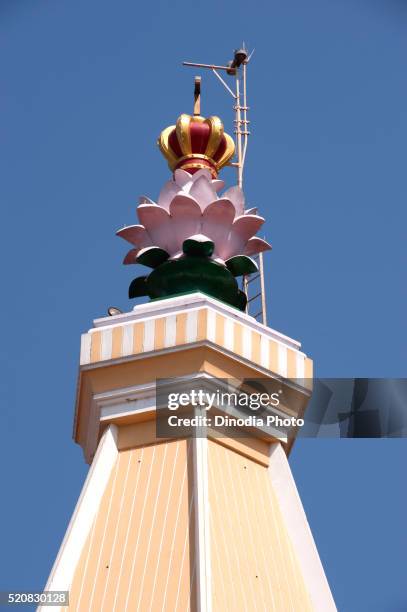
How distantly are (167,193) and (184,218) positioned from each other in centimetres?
36

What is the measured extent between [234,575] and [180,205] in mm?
3740

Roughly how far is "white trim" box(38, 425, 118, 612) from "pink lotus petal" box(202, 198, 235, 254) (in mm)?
2067

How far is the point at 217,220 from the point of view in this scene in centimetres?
1939

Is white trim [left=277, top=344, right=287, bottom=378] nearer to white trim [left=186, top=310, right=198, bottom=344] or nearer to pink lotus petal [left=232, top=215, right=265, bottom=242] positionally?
white trim [left=186, top=310, right=198, bottom=344]

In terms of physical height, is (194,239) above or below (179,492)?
above

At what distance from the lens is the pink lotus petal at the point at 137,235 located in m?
19.6

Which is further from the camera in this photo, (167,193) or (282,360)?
(167,193)

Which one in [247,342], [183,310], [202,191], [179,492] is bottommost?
[179,492]

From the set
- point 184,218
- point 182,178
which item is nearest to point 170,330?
point 184,218

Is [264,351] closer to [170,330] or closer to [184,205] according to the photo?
[170,330]

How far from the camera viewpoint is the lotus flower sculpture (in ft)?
63.0

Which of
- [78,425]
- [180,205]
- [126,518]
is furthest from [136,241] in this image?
[126,518]

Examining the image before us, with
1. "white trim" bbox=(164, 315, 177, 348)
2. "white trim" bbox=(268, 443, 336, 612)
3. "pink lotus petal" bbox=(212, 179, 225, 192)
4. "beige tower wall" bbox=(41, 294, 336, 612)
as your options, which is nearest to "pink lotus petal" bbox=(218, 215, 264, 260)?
"pink lotus petal" bbox=(212, 179, 225, 192)

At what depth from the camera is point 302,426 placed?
62.2 ft
